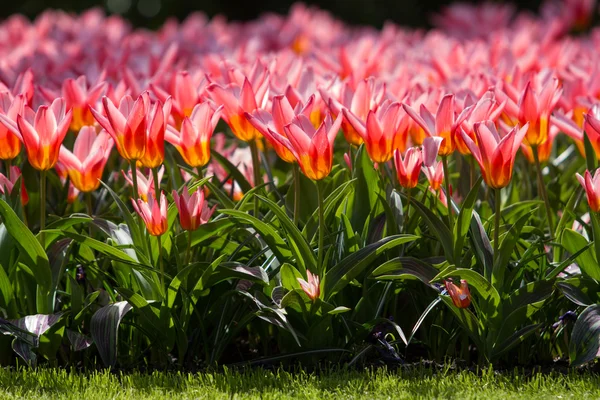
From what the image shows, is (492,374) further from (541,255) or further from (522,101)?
(522,101)

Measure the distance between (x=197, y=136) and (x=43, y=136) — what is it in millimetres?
538

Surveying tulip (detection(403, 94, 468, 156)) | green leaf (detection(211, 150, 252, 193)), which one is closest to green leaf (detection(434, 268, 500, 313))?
tulip (detection(403, 94, 468, 156))

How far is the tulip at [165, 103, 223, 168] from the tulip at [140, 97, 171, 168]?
144mm

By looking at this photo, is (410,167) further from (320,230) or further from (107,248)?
(107,248)

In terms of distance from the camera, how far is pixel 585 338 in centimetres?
312

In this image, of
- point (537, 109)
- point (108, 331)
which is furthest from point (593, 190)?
point (108, 331)

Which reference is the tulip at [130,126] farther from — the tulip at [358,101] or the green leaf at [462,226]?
the green leaf at [462,226]

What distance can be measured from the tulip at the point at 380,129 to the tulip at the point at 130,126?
70cm

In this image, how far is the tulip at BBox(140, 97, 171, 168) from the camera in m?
3.22

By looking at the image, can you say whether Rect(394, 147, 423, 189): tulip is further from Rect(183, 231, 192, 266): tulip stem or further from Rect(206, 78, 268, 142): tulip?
Rect(183, 231, 192, 266): tulip stem

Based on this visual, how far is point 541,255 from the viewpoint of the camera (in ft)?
10.8

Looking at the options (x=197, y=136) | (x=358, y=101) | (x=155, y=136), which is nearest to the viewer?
(x=155, y=136)

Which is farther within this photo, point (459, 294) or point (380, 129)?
point (380, 129)

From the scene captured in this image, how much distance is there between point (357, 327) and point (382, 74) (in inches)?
94.6
